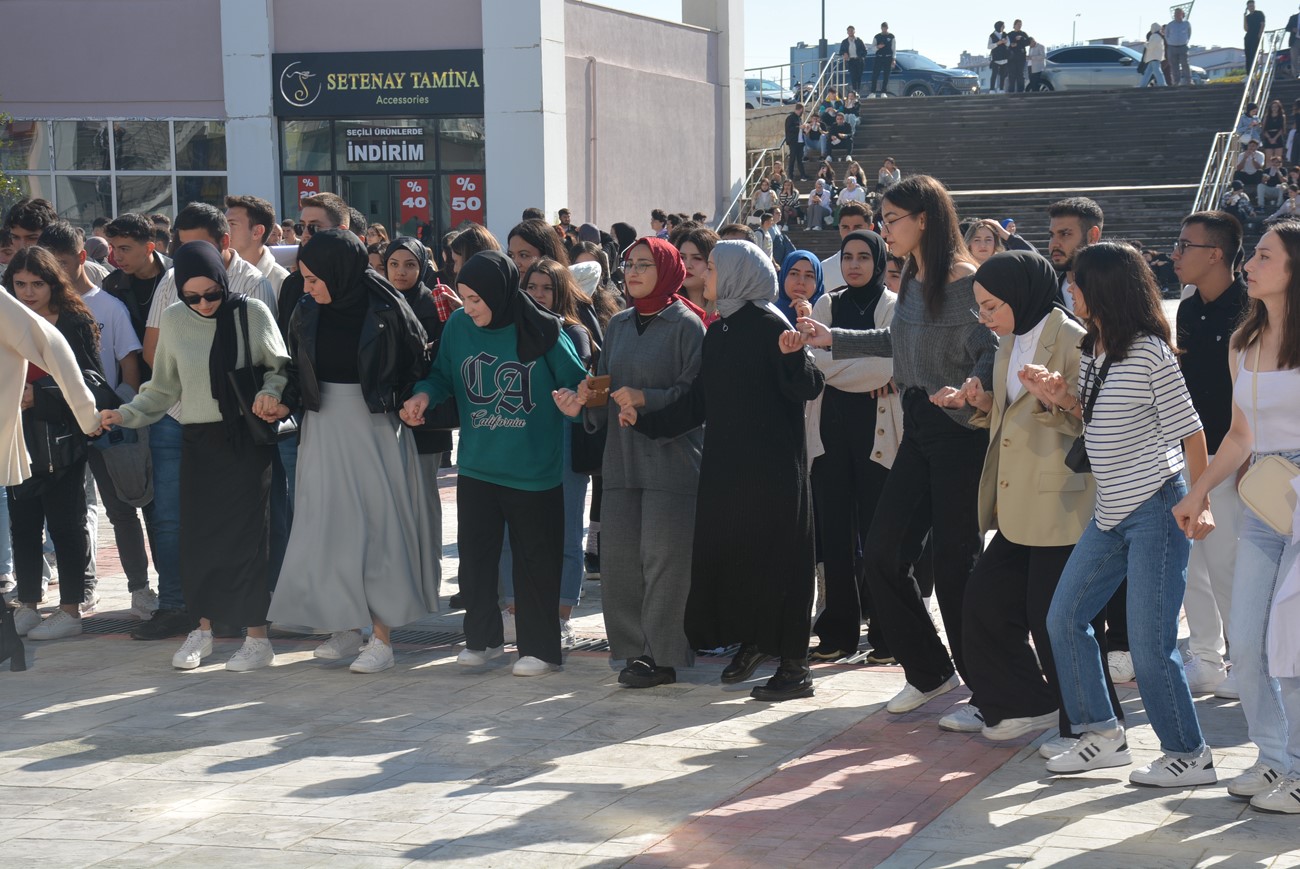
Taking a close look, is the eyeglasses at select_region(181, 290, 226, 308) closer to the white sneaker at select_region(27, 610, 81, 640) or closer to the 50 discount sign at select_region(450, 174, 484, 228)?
the white sneaker at select_region(27, 610, 81, 640)

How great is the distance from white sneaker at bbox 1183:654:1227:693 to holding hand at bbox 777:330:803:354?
6.85 ft

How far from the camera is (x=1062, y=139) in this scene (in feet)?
117

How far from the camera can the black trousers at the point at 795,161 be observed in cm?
3512

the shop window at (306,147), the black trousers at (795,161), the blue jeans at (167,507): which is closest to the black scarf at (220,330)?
the blue jeans at (167,507)

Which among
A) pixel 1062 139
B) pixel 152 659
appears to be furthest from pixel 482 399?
pixel 1062 139

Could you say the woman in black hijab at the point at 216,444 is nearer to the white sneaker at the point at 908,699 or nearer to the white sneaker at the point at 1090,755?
the white sneaker at the point at 908,699

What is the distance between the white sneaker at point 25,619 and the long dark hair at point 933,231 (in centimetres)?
496

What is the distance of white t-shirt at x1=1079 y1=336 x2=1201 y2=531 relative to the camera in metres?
5.43

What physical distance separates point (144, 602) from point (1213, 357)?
5471 mm

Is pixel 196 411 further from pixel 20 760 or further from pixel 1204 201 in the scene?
pixel 1204 201

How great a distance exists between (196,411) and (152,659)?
3.99 feet

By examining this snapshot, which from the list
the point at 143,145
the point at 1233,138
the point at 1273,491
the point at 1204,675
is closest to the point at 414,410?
the point at 1204,675

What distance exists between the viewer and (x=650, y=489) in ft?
23.7

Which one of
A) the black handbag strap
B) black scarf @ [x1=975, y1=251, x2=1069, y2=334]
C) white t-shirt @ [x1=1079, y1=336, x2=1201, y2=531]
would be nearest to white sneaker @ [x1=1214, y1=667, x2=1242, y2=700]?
white t-shirt @ [x1=1079, y1=336, x2=1201, y2=531]
